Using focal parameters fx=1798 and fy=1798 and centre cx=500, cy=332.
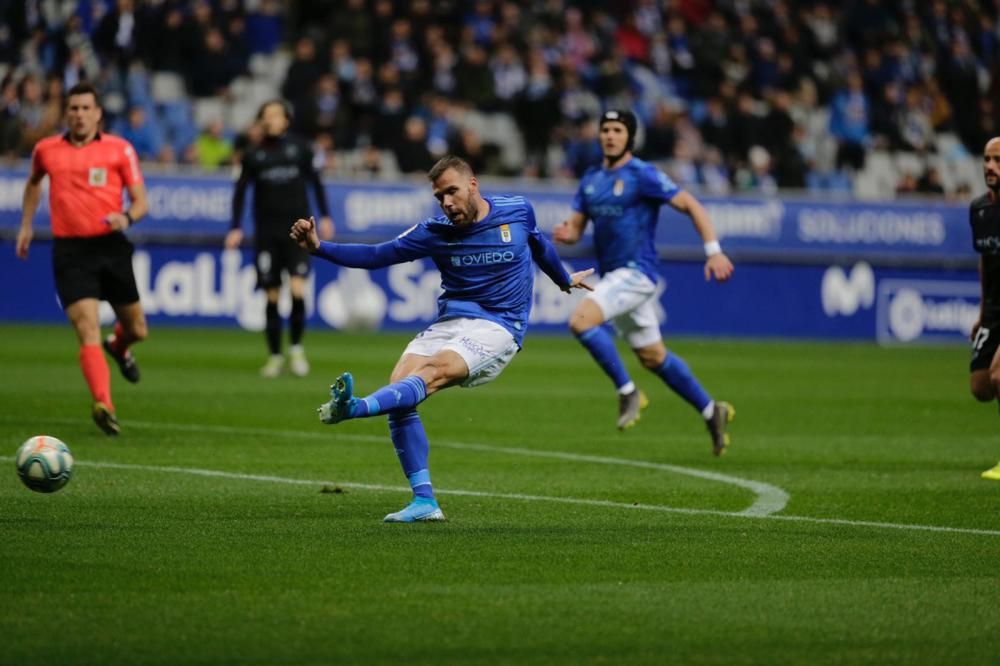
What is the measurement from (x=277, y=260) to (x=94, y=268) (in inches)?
239

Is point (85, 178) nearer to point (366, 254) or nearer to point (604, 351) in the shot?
point (604, 351)

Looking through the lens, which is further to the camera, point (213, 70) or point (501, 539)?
point (213, 70)

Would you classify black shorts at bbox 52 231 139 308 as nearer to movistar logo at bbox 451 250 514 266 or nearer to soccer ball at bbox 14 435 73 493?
soccer ball at bbox 14 435 73 493

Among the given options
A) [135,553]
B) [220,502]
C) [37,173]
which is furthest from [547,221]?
[135,553]

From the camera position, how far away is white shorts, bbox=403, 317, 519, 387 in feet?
28.5

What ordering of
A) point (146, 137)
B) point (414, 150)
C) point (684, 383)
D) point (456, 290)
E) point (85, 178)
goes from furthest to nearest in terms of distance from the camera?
point (414, 150) → point (146, 137) → point (684, 383) → point (85, 178) → point (456, 290)

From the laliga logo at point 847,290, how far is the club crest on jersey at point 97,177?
18.7 metres

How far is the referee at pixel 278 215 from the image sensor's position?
18.5 meters

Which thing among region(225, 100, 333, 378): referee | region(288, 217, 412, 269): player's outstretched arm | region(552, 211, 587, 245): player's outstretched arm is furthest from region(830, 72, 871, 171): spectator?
region(288, 217, 412, 269): player's outstretched arm

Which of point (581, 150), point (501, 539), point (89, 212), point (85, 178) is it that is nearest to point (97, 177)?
point (85, 178)

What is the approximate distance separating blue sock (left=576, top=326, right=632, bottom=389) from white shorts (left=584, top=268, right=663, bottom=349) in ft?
0.43

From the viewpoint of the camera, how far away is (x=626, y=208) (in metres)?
13.3

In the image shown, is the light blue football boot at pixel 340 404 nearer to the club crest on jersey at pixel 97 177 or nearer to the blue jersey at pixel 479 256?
the blue jersey at pixel 479 256

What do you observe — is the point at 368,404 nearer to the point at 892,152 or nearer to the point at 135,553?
the point at 135,553
